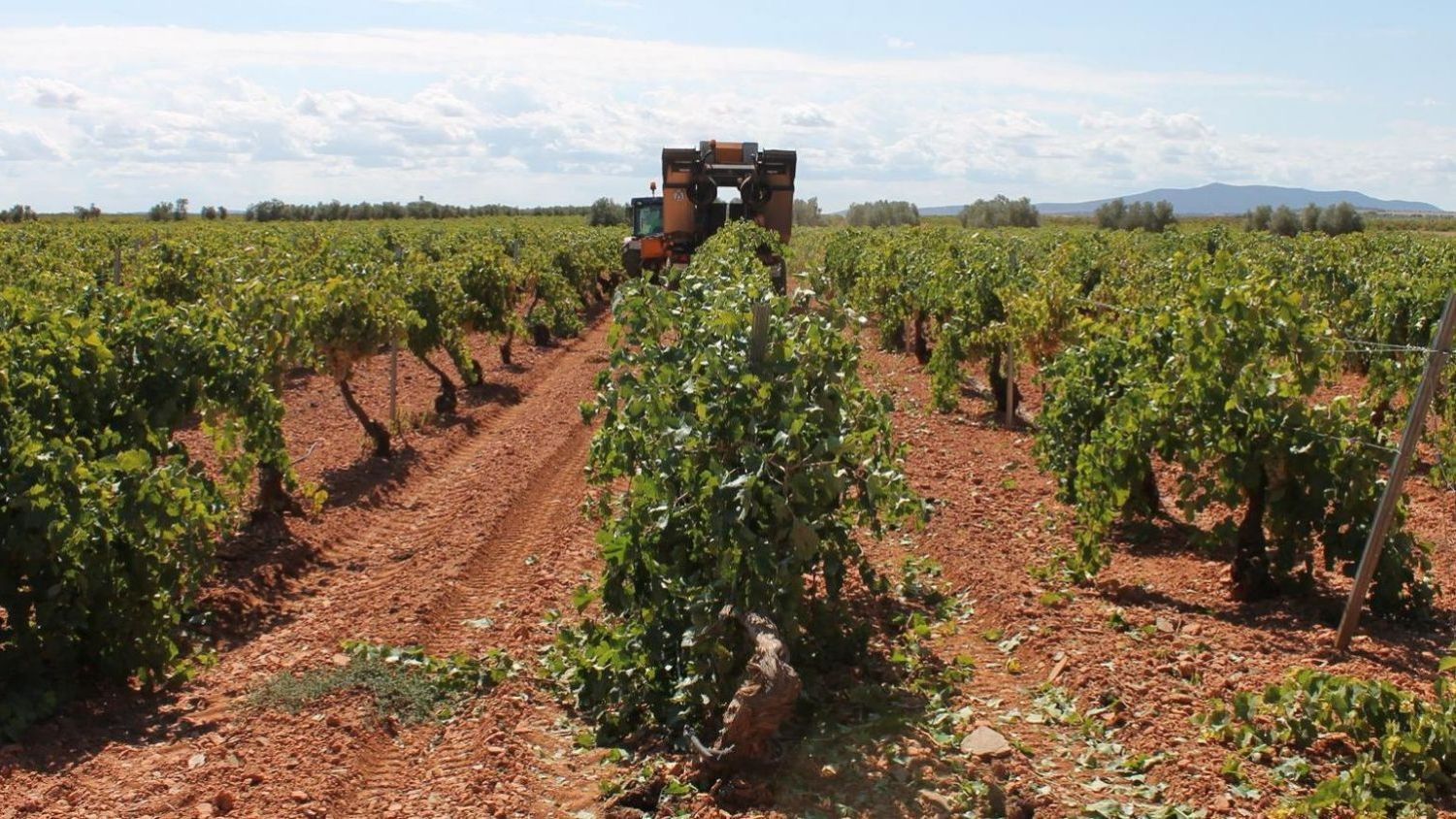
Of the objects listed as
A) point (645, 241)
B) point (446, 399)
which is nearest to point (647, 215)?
point (645, 241)

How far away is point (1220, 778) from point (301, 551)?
678 cm

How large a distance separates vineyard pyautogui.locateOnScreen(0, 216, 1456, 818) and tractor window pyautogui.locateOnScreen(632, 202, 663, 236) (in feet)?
→ 51.0

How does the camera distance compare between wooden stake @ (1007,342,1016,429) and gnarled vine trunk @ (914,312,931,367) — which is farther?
gnarled vine trunk @ (914,312,931,367)

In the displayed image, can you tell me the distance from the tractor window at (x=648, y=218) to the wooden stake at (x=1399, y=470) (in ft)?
66.3

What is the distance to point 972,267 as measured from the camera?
1566 cm

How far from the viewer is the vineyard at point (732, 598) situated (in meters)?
5.30

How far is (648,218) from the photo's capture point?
1025 inches

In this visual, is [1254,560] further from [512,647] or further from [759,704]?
[512,647]

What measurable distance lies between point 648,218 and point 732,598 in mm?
20941

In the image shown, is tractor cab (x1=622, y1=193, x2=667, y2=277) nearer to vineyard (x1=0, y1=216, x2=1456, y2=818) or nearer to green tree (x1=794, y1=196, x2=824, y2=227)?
vineyard (x1=0, y1=216, x2=1456, y2=818)

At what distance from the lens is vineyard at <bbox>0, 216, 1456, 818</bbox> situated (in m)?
5.30

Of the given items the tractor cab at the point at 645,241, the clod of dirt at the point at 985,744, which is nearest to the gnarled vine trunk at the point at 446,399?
the tractor cab at the point at 645,241

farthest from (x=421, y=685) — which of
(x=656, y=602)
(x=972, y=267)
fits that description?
(x=972, y=267)

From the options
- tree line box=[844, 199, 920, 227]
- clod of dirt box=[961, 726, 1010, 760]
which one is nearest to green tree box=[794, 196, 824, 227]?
tree line box=[844, 199, 920, 227]
